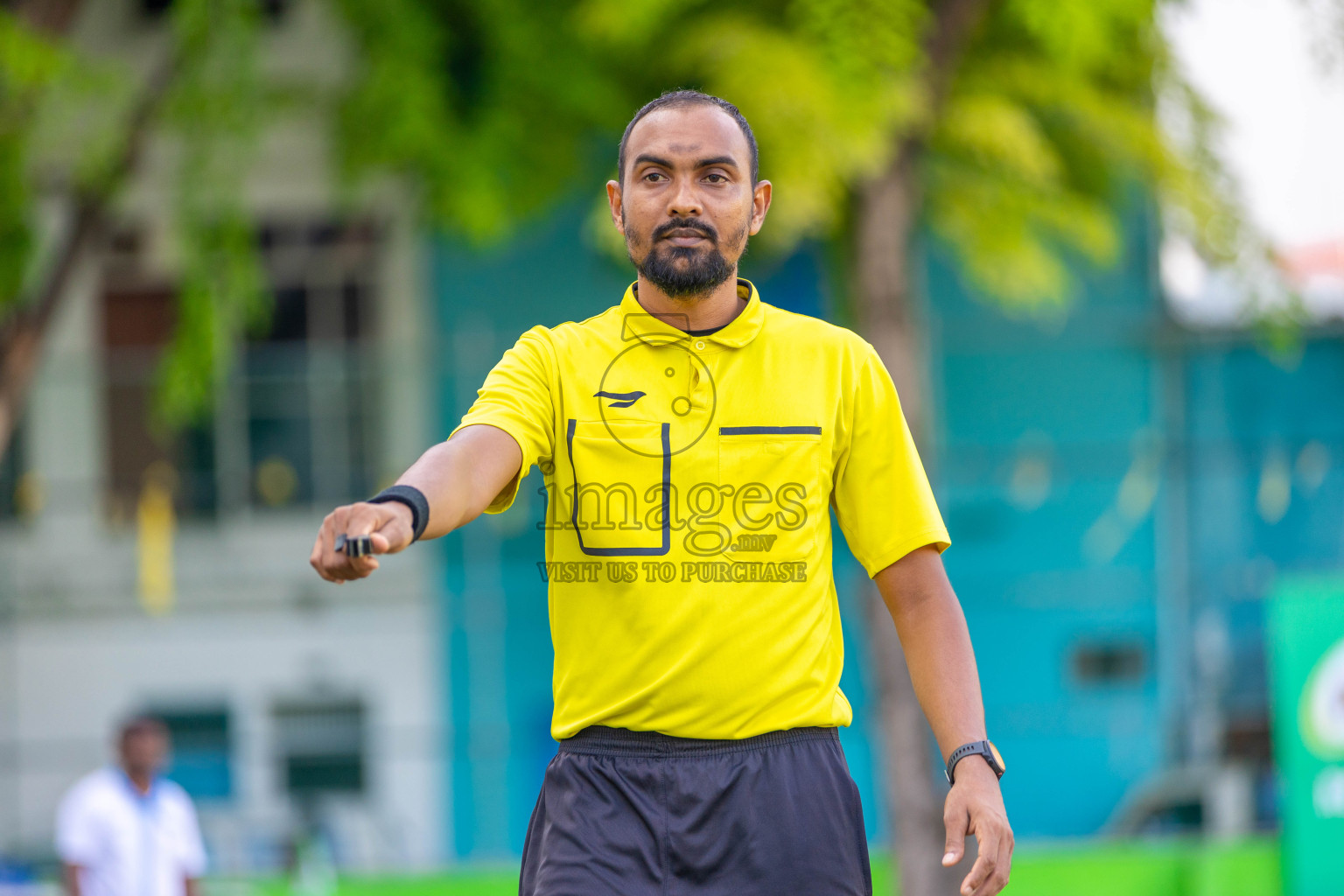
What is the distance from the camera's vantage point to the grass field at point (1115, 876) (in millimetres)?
8461

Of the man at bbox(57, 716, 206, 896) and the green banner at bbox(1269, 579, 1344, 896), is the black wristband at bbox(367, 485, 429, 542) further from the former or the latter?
the green banner at bbox(1269, 579, 1344, 896)

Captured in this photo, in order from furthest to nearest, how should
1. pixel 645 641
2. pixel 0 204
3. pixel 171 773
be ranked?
pixel 171 773
pixel 0 204
pixel 645 641

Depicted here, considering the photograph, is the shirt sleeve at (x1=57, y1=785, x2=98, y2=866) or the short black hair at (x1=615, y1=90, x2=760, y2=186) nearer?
the short black hair at (x1=615, y1=90, x2=760, y2=186)

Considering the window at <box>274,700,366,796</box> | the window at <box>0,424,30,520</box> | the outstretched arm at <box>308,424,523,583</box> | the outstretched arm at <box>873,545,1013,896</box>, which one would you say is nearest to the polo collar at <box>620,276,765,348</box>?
the outstretched arm at <box>308,424,523,583</box>

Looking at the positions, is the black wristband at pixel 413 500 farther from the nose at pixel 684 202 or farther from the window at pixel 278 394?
the window at pixel 278 394

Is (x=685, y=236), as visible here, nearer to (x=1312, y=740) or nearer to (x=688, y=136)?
(x=688, y=136)

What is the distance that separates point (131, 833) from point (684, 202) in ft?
18.8

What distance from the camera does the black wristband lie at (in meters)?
2.05

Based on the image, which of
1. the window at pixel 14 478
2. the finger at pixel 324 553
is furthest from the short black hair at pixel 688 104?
the window at pixel 14 478

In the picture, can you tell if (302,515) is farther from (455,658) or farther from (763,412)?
(763,412)

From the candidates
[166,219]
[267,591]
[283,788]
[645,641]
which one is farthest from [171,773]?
[645,641]

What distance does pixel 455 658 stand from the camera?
1274 centimetres

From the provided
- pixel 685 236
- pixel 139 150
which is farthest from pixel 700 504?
pixel 139 150

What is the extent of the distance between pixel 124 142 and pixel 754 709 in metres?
7.15
